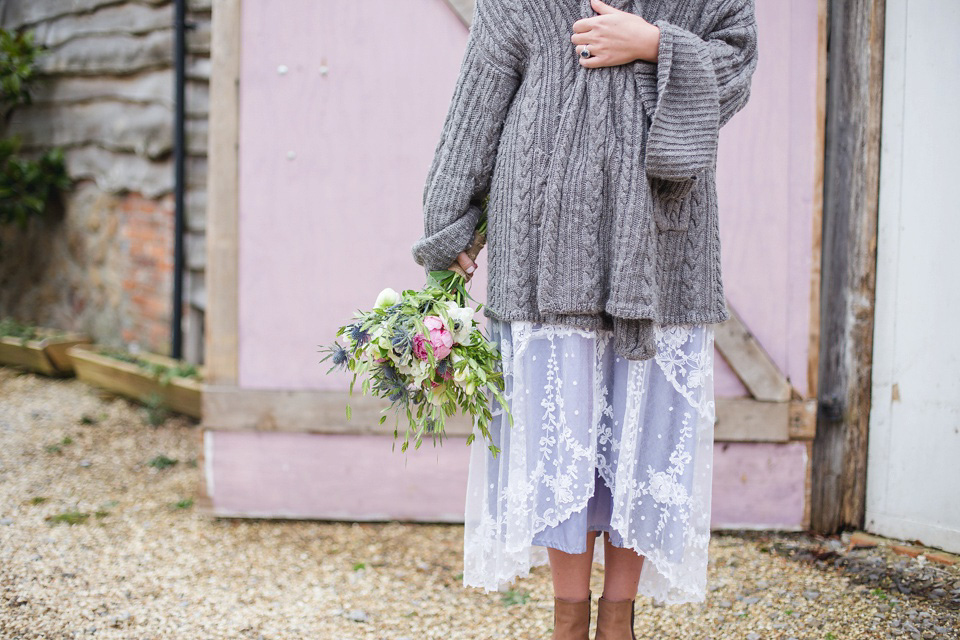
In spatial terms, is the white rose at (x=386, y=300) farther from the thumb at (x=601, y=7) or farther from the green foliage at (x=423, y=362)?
the thumb at (x=601, y=7)

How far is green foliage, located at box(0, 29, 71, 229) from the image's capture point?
5.20 m

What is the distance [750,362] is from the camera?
3.15m

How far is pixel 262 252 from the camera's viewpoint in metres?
3.21

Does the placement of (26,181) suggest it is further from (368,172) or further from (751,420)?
(751,420)

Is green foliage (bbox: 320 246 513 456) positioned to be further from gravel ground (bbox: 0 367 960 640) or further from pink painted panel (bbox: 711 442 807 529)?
pink painted panel (bbox: 711 442 807 529)

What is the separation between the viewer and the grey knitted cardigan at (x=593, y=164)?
67.9 inches

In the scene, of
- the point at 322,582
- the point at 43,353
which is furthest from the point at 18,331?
the point at 322,582

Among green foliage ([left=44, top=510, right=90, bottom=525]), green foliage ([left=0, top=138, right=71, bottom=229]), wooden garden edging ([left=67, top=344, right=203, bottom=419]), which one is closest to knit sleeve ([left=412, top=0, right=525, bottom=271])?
green foliage ([left=44, top=510, right=90, bottom=525])

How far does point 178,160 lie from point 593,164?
3211mm

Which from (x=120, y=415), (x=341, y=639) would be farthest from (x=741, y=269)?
(x=120, y=415)

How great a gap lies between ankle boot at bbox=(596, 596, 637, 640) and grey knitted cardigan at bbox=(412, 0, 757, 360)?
0.61 m

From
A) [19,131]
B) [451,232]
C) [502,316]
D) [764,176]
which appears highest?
[19,131]

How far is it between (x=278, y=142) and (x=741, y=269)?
5.77 feet

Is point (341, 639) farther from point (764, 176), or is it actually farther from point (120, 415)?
point (120, 415)
